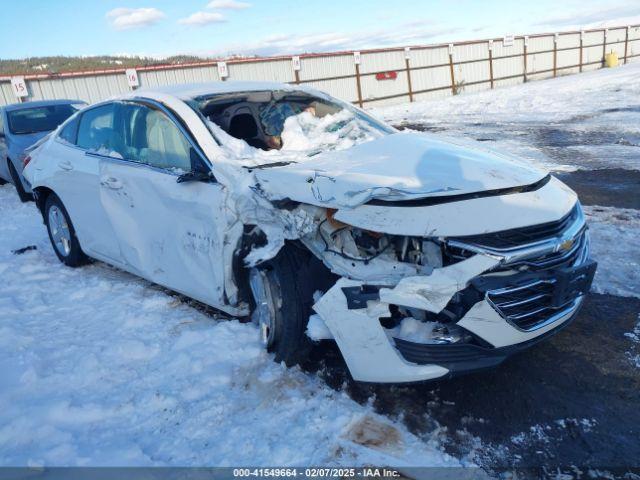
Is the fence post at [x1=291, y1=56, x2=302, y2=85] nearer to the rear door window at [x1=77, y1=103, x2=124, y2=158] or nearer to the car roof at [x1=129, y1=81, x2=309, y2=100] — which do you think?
the rear door window at [x1=77, y1=103, x2=124, y2=158]

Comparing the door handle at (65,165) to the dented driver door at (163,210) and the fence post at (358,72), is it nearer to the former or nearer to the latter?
the dented driver door at (163,210)

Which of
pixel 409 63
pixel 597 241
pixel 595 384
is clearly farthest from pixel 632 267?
pixel 409 63

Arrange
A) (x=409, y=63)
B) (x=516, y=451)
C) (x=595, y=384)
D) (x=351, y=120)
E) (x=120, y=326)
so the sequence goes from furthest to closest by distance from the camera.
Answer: (x=409, y=63) < (x=351, y=120) < (x=120, y=326) < (x=595, y=384) < (x=516, y=451)

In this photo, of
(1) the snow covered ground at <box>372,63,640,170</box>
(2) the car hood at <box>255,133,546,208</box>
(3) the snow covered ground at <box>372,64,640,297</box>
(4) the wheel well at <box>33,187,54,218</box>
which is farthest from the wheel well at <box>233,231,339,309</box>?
(4) the wheel well at <box>33,187,54,218</box>

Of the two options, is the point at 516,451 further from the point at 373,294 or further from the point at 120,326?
the point at 120,326

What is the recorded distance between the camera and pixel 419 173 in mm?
2738

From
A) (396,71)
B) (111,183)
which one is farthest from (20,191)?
(396,71)

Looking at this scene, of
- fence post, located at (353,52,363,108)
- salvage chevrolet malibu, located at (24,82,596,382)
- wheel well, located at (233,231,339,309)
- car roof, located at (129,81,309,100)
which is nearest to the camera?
salvage chevrolet malibu, located at (24,82,596,382)

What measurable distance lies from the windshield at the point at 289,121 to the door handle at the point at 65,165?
1.56 m

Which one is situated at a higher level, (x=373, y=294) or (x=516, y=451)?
(x=373, y=294)

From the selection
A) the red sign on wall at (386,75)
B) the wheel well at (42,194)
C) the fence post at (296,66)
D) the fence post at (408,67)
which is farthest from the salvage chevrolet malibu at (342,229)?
the fence post at (408,67)

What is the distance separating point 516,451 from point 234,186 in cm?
197

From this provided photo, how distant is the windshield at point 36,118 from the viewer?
28.3ft

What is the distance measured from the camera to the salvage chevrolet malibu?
92.7 inches
